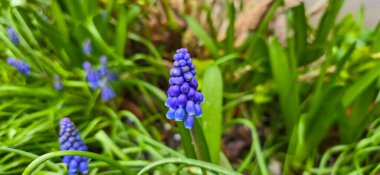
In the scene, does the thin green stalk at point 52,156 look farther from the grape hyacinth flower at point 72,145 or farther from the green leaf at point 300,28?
the green leaf at point 300,28

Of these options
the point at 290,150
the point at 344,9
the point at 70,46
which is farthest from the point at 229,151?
the point at 344,9

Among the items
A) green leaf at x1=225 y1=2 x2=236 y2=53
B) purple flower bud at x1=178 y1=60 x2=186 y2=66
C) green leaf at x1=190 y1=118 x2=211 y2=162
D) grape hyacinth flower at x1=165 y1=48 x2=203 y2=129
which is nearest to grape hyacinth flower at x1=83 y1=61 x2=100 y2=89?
green leaf at x1=225 y1=2 x2=236 y2=53

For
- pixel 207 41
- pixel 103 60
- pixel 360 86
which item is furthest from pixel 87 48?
pixel 360 86

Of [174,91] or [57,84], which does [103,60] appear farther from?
[174,91]

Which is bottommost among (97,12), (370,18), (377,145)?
(377,145)

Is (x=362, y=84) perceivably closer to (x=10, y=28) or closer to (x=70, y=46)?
(x=70, y=46)

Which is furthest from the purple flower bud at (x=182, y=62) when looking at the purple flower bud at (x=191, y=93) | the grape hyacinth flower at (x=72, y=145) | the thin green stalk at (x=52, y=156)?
the grape hyacinth flower at (x=72, y=145)

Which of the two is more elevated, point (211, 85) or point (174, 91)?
point (211, 85)
